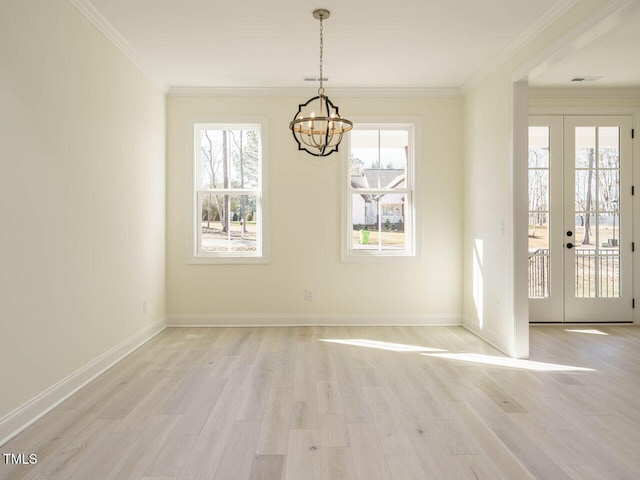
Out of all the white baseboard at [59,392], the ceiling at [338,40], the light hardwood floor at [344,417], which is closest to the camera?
the light hardwood floor at [344,417]

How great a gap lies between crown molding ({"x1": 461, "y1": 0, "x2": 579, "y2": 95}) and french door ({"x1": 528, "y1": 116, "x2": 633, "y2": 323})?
1056 mm

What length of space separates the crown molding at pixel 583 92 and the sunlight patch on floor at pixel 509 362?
125 inches

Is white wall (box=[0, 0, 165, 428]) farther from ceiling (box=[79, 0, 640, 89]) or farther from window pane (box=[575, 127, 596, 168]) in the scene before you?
window pane (box=[575, 127, 596, 168])

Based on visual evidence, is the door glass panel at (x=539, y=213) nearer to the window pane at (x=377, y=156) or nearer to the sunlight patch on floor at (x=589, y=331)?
→ the sunlight patch on floor at (x=589, y=331)

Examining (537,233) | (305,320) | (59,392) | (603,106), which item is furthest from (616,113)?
(59,392)

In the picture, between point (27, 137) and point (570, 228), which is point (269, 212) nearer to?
point (27, 137)

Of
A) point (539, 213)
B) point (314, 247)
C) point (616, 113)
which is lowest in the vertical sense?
point (314, 247)

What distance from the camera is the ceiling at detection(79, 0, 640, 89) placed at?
3.13 meters

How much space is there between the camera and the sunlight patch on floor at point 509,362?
135 inches

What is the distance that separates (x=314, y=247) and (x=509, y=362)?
237 centimetres

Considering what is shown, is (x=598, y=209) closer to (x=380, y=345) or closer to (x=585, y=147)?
(x=585, y=147)

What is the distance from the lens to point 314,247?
16.4ft

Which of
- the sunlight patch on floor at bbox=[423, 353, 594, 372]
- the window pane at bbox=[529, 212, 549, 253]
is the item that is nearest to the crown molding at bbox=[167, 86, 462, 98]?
the window pane at bbox=[529, 212, 549, 253]

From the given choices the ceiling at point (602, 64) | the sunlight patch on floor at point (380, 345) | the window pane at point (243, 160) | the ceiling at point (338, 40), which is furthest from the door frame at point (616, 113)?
the window pane at point (243, 160)
